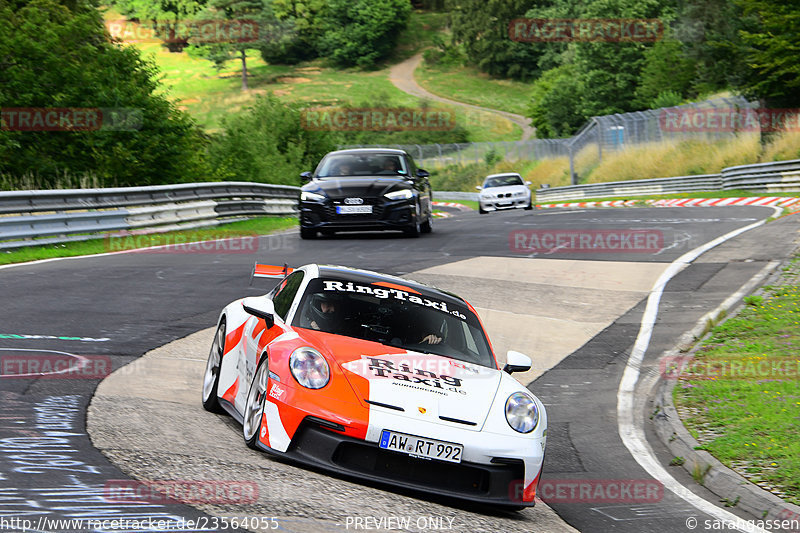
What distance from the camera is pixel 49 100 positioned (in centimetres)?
2586

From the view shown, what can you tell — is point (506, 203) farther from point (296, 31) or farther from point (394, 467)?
point (296, 31)

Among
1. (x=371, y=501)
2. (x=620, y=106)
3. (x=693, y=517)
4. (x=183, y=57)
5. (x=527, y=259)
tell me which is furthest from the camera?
(x=183, y=57)

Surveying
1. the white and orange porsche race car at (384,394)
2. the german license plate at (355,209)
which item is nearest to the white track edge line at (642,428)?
the white and orange porsche race car at (384,394)

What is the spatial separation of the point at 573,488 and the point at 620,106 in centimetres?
7750

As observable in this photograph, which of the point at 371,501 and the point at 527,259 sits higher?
the point at 371,501

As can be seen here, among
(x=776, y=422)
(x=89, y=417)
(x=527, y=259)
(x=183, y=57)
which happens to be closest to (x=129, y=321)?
(x=89, y=417)

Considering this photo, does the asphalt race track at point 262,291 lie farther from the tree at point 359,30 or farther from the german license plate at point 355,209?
the tree at point 359,30

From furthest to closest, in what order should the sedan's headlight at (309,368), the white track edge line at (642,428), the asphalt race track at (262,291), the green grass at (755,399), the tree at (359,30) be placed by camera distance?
the tree at (359,30) < the green grass at (755,399) < the white track edge line at (642,428) < the sedan's headlight at (309,368) < the asphalt race track at (262,291)

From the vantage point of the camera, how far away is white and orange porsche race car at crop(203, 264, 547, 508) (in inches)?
231

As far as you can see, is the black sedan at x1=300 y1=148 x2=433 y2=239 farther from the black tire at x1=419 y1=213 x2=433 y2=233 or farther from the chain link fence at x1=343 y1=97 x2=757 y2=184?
the chain link fence at x1=343 y1=97 x2=757 y2=184

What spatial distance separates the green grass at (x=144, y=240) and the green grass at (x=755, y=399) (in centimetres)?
1115

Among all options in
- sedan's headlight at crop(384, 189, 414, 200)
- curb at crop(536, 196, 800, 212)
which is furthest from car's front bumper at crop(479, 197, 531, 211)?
sedan's headlight at crop(384, 189, 414, 200)

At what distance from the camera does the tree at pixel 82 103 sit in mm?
25188

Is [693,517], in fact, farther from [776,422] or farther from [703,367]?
[703,367]
